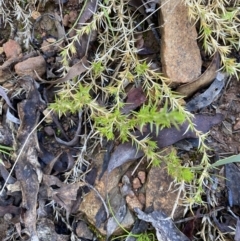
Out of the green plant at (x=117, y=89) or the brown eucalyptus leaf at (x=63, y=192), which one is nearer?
the green plant at (x=117, y=89)

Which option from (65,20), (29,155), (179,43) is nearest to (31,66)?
(65,20)

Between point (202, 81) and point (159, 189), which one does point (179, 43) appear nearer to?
point (202, 81)

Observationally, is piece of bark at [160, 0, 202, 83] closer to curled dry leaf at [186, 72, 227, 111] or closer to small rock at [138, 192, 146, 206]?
curled dry leaf at [186, 72, 227, 111]

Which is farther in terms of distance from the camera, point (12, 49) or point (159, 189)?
point (12, 49)

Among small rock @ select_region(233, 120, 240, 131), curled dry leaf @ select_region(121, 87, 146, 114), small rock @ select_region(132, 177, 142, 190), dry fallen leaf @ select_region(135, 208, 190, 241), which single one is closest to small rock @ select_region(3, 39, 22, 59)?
curled dry leaf @ select_region(121, 87, 146, 114)

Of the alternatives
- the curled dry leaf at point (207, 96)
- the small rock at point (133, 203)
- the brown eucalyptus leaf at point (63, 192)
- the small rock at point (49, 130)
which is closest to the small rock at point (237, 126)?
the curled dry leaf at point (207, 96)

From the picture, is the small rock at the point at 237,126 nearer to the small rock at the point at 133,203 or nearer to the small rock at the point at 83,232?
the small rock at the point at 133,203

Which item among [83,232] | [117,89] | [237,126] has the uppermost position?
[117,89]
